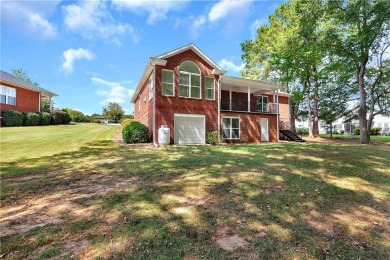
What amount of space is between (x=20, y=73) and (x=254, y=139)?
197ft

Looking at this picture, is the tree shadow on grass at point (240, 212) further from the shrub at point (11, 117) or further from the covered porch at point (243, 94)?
the shrub at point (11, 117)

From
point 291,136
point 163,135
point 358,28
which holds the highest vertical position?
point 358,28

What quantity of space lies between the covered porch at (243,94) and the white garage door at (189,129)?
2.98 metres

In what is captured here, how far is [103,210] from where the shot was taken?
354 cm

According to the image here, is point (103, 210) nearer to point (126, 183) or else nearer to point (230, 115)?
point (126, 183)

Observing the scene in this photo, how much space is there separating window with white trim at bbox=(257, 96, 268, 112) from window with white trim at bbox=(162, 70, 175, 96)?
36.8 feet

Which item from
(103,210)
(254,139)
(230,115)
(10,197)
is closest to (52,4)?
(10,197)

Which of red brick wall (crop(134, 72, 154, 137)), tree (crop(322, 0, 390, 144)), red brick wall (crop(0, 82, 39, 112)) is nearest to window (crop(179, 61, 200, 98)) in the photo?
red brick wall (crop(134, 72, 154, 137))

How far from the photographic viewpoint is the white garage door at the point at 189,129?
14.5m

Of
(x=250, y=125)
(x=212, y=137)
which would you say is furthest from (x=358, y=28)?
(x=212, y=137)

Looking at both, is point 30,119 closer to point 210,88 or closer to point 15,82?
point 15,82

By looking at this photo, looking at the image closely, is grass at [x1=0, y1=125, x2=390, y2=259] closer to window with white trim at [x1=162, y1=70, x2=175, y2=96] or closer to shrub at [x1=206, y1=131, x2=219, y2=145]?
shrub at [x1=206, y1=131, x2=219, y2=145]

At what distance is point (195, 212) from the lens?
3547mm

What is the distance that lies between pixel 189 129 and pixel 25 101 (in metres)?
21.1
